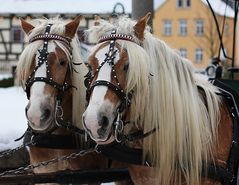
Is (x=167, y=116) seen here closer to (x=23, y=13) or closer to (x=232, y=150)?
(x=232, y=150)

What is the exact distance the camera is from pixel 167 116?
2.58 metres

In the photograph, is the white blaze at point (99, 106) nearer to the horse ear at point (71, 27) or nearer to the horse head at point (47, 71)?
the horse head at point (47, 71)

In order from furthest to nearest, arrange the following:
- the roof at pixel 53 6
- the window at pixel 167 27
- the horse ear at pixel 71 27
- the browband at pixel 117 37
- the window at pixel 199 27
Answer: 1. the window at pixel 167 27
2. the window at pixel 199 27
3. the roof at pixel 53 6
4. the horse ear at pixel 71 27
5. the browband at pixel 117 37

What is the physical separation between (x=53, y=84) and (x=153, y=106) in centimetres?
63

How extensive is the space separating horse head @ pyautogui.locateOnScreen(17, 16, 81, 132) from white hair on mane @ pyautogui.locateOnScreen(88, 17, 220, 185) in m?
0.42

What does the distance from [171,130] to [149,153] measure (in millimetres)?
160

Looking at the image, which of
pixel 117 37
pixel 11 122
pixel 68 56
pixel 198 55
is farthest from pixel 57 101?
pixel 198 55

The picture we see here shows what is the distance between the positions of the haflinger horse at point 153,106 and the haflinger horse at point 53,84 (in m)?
0.33

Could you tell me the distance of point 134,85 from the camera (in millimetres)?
2475

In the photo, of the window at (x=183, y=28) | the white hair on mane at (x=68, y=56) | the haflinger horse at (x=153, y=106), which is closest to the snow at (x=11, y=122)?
the white hair on mane at (x=68, y=56)

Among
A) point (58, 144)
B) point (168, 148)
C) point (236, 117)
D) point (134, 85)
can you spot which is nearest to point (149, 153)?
point (168, 148)

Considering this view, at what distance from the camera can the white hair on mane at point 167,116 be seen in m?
2.56

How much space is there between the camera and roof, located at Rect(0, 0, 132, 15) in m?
28.9

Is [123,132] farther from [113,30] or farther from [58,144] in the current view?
[58,144]
